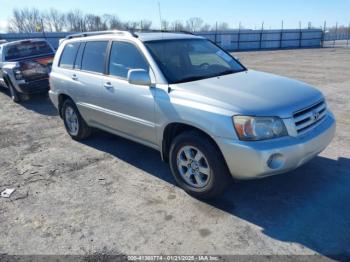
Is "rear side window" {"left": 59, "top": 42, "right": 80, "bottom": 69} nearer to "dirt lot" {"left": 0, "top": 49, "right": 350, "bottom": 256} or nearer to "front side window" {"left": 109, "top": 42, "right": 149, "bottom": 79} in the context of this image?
"front side window" {"left": 109, "top": 42, "right": 149, "bottom": 79}

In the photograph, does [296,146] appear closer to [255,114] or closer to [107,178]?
[255,114]

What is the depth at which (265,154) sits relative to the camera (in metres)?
3.11

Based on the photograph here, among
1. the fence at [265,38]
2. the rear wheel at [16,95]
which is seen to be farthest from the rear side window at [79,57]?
the fence at [265,38]

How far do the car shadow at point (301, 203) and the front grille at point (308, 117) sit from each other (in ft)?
2.70

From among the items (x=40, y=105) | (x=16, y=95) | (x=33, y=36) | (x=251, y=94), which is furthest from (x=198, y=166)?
(x=33, y=36)

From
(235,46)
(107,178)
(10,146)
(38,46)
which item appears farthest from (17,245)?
(235,46)

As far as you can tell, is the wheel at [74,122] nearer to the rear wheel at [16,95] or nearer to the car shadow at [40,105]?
the car shadow at [40,105]

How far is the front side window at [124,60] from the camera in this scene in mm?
4203

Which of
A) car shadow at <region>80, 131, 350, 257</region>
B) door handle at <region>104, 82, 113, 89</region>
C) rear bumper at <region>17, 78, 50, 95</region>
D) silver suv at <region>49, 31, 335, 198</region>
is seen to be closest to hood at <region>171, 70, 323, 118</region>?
silver suv at <region>49, 31, 335, 198</region>

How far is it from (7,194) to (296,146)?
138 inches

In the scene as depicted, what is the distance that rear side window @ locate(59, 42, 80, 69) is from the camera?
5539mm

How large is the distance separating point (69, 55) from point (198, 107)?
322 cm

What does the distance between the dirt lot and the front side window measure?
53.9 inches

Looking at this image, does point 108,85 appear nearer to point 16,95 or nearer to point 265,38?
point 16,95
